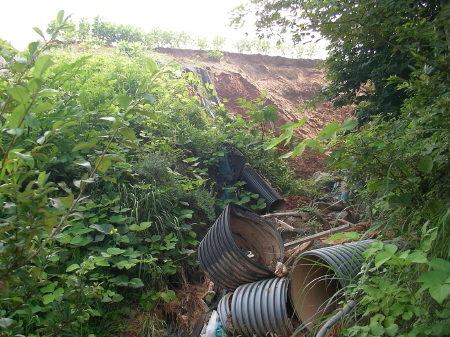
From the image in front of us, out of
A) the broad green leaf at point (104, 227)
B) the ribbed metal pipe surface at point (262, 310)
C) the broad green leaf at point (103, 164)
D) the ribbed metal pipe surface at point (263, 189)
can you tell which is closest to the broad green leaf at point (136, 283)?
the broad green leaf at point (104, 227)

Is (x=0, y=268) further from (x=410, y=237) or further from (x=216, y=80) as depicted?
(x=216, y=80)

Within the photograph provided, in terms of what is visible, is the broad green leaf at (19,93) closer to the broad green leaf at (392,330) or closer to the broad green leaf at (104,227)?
the broad green leaf at (392,330)

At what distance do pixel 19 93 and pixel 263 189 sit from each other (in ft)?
14.1

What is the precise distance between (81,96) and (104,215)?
1.27m

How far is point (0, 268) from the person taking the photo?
3.85 feet

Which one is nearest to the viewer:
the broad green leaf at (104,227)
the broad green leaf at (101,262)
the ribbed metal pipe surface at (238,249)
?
the broad green leaf at (101,262)

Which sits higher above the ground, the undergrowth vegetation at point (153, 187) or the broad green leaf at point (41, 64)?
the broad green leaf at point (41, 64)

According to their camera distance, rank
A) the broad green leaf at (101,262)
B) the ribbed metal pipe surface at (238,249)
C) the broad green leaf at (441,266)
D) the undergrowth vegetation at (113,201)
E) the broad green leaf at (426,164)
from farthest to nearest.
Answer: the ribbed metal pipe surface at (238,249), the broad green leaf at (101,262), the undergrowth vegetation at (113,201), the broad green leaf at (426,164), the broad green leaf at (441,266)

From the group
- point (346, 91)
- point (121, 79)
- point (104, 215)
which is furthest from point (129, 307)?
point (346, 91)

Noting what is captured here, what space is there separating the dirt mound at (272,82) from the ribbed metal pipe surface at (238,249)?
6835mm

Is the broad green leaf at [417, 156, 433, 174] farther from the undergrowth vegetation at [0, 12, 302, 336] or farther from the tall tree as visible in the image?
the undergrowth vegetation at [0, 12, 302, 336]

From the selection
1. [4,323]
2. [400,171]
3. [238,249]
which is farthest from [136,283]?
[400,171]

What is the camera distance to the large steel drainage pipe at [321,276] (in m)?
2.40

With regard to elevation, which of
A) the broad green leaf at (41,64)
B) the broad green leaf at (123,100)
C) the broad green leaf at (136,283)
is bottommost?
the broad green leaf at (136,283)
